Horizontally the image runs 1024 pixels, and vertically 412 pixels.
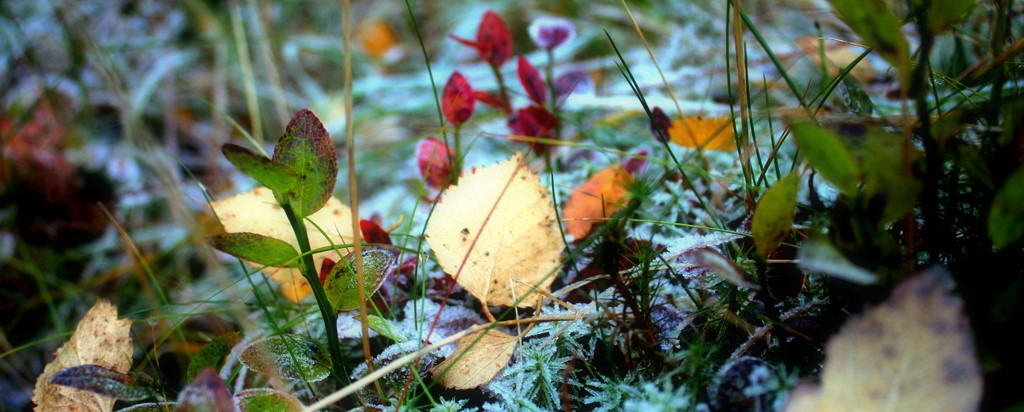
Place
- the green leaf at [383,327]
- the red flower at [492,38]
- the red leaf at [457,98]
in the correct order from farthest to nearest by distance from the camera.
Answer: the red flower at [492,38] < the red leaf at [457,98] < the green leaf at [383,327]

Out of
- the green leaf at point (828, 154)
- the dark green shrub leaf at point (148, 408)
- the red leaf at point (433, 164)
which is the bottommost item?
the dark green shrub leaf at point (148, 408)

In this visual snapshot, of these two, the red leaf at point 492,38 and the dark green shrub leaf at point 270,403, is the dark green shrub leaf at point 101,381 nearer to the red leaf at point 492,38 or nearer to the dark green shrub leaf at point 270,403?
the dark green shrub leaf at point 270,403

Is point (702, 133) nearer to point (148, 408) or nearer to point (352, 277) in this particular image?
point (352, 277)

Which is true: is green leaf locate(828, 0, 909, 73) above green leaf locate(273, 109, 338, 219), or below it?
above

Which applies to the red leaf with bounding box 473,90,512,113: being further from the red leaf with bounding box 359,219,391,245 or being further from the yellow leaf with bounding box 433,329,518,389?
the yellow leaf with bounding box 433,329,518,389

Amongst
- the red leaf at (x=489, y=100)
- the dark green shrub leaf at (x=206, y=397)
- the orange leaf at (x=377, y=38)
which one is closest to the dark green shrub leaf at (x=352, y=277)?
the dark green shrub leaf at (x=206, y=397)

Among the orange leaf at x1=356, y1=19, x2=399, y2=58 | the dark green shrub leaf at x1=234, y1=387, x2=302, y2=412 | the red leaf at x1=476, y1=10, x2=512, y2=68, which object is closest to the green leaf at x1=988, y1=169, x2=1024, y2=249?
the dark green shrub leaf at x1=234, y1=387, x2=302, y2=412

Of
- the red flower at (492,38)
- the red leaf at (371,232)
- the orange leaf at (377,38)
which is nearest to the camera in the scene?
the red leaf at (371,232)
